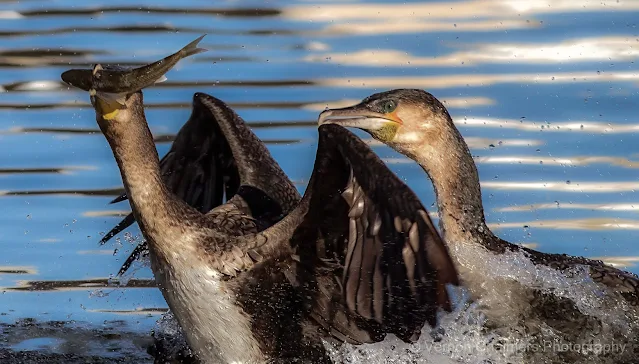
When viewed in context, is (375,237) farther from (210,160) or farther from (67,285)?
(67,285)

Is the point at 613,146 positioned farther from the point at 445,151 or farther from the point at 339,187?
the point at 339,187

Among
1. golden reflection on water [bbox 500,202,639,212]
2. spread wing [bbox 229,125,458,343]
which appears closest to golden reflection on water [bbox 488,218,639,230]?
golden reflection on water [bbox 500,202,639,212]

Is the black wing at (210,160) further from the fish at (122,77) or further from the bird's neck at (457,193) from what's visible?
the fish at (122,77)

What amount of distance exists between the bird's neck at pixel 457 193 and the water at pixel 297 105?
1.85 meters

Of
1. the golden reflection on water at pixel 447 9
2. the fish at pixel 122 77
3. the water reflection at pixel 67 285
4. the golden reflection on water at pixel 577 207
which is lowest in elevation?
the water reflection at pixel 67 285

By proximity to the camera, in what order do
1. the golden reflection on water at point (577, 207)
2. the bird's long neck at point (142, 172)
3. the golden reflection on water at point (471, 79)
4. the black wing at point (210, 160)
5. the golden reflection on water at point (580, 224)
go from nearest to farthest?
1. the bird's long neck at point (142, 172)
2. the black wing at point (210, 160)
3. the golden reflection on water at point (580, 224)
4. the golden reflection on water at point (577, 207)
5. the golden reflection on water at point (471, 79)

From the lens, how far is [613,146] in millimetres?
11047

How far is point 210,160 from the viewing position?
8.42m

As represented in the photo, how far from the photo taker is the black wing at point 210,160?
8.03 m

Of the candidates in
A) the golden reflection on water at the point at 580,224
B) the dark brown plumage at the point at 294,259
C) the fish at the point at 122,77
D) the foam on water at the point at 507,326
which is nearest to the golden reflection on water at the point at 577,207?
the golden reflection on water at the point at 580,224

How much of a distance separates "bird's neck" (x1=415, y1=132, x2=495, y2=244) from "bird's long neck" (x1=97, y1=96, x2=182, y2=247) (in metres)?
1.35

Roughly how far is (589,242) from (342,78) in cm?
404

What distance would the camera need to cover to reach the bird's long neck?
675 cm

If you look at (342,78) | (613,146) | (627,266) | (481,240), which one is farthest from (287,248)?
(342,78)
